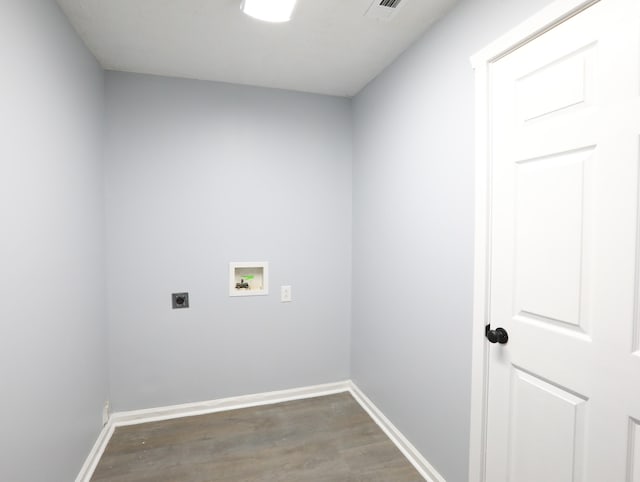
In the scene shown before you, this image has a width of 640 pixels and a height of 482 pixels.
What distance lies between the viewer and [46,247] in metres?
1.51

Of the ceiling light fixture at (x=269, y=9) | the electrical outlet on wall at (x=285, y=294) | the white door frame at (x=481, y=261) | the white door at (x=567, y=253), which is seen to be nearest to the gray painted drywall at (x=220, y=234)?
the electrical outlet on wall at (x=285, y=294)

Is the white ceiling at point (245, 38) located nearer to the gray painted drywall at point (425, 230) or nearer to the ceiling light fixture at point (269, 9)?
the ceiling light fixture at point (269, 9)

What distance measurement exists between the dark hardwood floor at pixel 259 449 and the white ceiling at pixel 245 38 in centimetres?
246

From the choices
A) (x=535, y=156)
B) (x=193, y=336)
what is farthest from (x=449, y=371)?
(x=193, y=336)

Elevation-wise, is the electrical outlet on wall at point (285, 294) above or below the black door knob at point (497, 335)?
below

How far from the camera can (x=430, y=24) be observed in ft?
5.96

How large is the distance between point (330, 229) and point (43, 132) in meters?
1.91

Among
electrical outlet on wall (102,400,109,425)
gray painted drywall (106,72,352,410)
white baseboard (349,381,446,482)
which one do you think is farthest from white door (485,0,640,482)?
electrical outlet on wall (102,400,109,425)

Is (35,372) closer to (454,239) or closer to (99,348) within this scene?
(99,348)

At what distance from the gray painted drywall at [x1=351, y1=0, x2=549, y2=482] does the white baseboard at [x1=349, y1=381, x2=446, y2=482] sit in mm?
50

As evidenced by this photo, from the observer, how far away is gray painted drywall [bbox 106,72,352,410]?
2400 millimetres

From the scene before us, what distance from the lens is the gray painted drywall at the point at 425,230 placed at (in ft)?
5.33

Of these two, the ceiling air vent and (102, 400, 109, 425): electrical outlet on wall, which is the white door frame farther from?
(102, 400, 109, 425): electrical outlet on wall

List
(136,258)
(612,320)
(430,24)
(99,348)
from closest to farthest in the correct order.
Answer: (612,320), (430,24), (99,348), (136,258)
